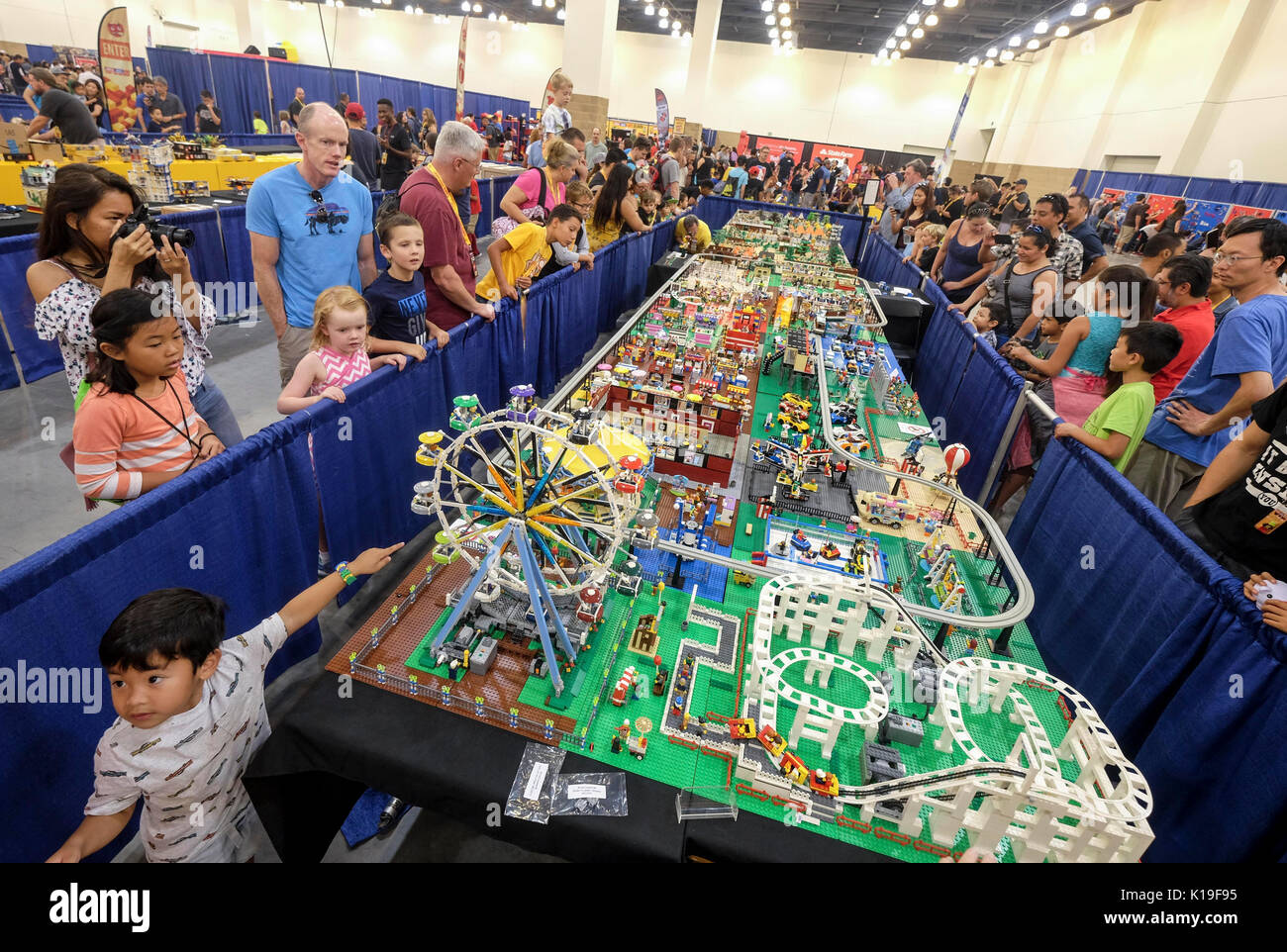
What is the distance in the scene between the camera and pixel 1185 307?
14.1 feet

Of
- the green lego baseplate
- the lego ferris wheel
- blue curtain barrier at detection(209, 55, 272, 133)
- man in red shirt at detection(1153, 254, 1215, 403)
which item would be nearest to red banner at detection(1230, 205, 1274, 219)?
man in red shirt at detection(1153, 254, 1215, 403)

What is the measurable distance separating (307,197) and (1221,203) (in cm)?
1947

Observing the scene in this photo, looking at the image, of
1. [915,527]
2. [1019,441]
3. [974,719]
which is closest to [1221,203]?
[1019,441]

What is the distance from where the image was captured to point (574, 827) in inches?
78.2

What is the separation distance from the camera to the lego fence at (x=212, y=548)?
1824mm

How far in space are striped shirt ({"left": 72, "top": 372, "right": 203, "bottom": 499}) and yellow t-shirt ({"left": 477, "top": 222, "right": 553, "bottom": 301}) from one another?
2759mm

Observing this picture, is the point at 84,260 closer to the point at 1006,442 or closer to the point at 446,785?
the point at 446,785

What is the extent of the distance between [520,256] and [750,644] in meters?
4.02

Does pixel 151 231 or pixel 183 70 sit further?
pixel 183 70

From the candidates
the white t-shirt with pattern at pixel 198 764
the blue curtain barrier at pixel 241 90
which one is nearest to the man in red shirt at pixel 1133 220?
the white t-shirt with pattern at pixel 198 764

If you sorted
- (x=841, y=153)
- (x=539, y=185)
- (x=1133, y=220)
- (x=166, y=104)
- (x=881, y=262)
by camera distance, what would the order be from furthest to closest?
1. (x=841, y=153)
2. (x=1133, y=220)
3. (x=166, y=104)
4. (x=881, y=262)
5. (x=539, y=185)

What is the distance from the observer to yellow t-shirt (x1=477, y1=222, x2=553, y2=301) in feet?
16.7

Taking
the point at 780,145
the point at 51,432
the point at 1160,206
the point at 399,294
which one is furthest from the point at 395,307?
the point at 780,145

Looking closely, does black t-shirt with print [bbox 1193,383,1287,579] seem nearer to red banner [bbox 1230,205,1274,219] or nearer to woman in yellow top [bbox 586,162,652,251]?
woman in yellow top [bbox 586,162,652,251]
